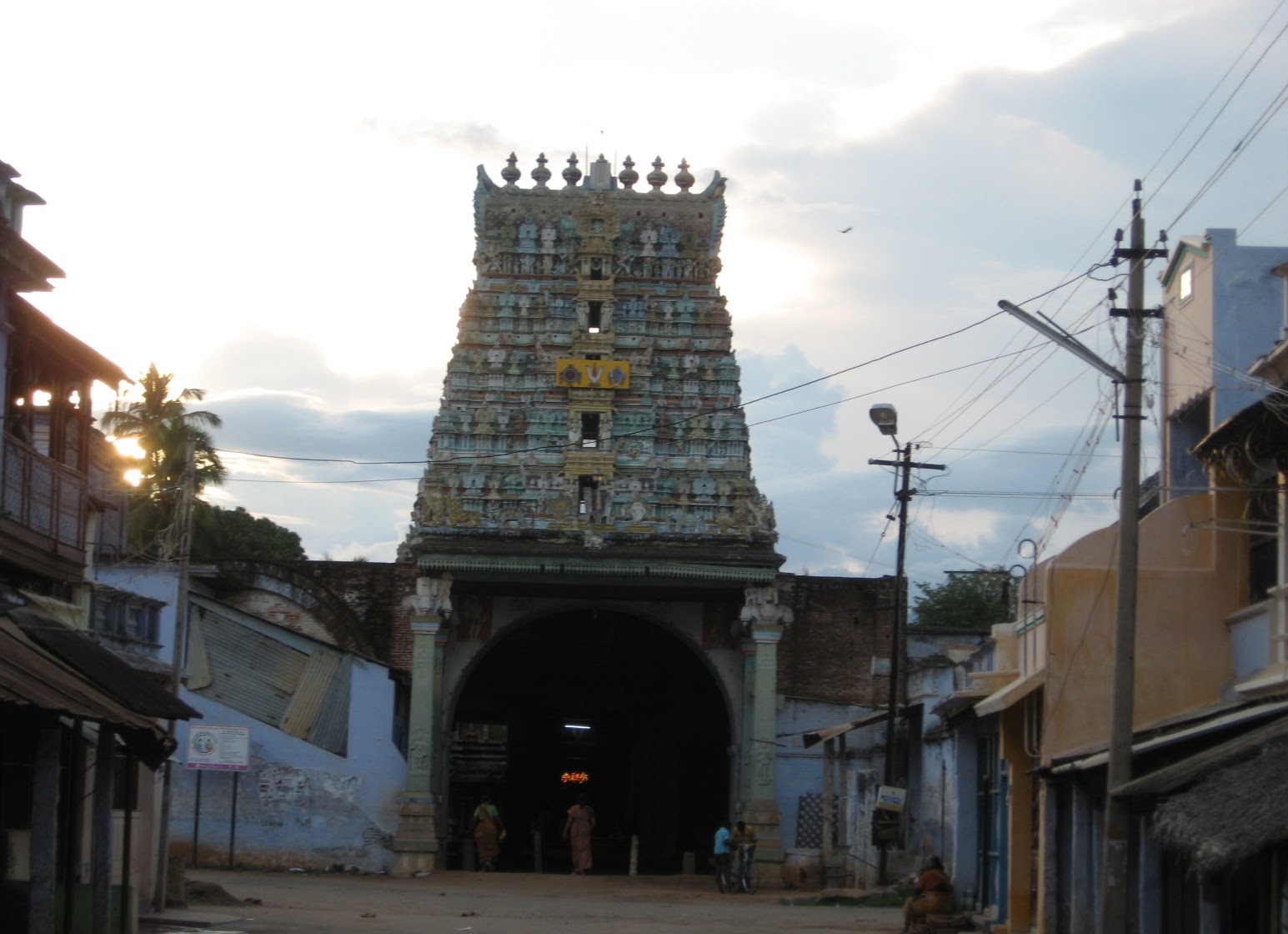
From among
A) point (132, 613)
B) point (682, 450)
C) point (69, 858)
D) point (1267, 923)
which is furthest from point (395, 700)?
point (1267, 923)

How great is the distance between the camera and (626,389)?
34781 millimetres

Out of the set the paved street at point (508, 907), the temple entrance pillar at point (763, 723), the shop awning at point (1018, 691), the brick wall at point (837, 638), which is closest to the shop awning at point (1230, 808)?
the shop awning at point (1018, 691)

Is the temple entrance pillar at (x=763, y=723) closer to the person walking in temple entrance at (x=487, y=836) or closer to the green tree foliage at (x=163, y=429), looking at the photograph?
the person walking in temple entrance at (x=487, y=836)

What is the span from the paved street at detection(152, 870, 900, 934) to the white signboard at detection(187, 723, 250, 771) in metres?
1.90

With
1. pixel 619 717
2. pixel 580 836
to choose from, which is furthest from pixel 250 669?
pixel 619 717

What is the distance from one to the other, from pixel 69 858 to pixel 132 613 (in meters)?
6.53

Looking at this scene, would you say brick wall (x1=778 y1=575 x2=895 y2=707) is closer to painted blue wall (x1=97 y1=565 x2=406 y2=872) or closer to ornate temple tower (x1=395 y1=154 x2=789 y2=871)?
ornate temple tower (x1=395 y1=154 x2=789 y2=871)

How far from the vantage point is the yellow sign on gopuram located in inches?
1366

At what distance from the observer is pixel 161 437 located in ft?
152

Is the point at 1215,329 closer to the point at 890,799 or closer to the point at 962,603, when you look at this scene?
the point at 890,799

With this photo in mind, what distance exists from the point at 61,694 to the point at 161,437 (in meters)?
33.1

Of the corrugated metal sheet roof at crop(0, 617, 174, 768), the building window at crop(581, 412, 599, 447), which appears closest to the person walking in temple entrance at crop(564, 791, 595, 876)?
the building window at crop(581, 412, 599, 447)

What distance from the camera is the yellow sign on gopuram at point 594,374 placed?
34.7 metres

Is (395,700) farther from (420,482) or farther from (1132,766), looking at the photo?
(1132,766)
